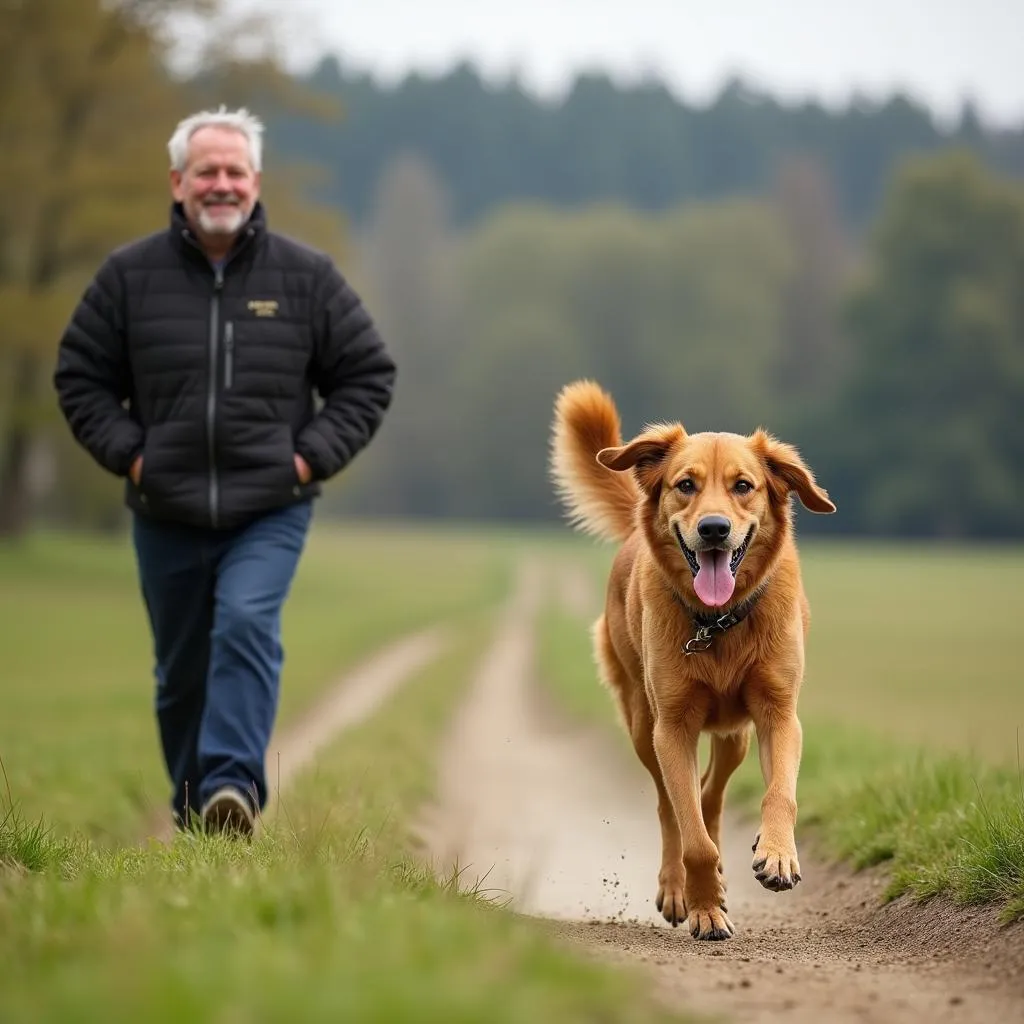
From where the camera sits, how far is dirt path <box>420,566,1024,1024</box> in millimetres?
3523

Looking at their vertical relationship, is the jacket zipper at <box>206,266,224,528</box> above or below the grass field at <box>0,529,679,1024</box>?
above

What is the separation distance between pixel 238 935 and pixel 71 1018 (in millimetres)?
529

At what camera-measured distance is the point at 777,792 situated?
5.04m

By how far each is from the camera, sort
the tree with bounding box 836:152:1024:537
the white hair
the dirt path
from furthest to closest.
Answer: the tree with bounding box 836:152:1024:537
the white hair
the dirt path

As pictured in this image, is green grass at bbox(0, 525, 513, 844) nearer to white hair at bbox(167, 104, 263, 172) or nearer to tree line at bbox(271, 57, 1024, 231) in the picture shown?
white hair at bbox(167, 104, 263, 172)

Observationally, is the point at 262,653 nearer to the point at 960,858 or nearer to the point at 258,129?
the point at 258,129

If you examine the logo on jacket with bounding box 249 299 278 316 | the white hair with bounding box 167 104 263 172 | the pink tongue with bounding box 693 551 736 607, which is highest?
the white hair with bounding box 167 104 263 172

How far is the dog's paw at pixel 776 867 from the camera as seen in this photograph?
4770 mm

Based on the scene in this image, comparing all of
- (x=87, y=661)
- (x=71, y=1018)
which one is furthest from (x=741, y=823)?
(x=87, y=661)

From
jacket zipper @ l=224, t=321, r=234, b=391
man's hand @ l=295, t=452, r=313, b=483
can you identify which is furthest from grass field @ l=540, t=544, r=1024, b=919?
jacket zipper @ l=224, t=321, r=234, b=391

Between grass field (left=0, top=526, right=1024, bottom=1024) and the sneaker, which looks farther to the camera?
the sneaker

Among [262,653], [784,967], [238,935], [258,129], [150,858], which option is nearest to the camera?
[238,935]

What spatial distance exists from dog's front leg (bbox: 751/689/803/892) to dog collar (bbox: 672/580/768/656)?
290 mm

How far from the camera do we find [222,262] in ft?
20.9
